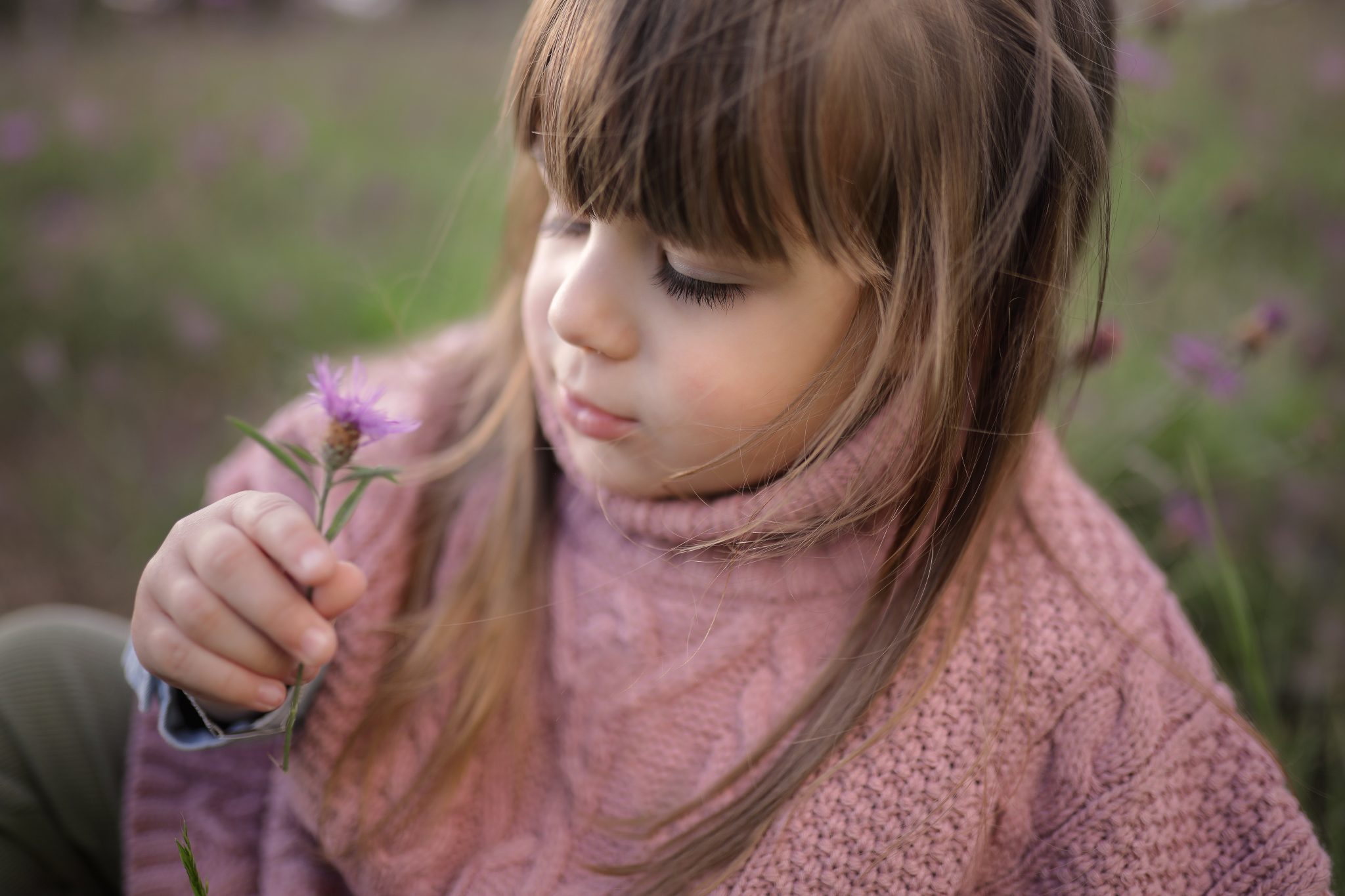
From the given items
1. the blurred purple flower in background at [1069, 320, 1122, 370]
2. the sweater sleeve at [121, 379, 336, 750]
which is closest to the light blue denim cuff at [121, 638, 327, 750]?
the sweater sleeve at [121, 379, 336, 750]

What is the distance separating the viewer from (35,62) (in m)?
2.21

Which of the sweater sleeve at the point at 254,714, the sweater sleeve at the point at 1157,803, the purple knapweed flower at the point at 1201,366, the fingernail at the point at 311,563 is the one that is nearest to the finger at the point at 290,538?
the fingernail at the point at 311,563

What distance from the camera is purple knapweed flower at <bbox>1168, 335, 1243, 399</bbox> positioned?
44.6 inches

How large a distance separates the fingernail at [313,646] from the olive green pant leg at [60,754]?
527mm

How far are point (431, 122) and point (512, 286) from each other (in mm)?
1823

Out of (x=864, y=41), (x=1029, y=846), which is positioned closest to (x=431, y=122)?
(x=864, y=41)

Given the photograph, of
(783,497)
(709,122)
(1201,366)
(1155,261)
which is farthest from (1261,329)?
(709,122)

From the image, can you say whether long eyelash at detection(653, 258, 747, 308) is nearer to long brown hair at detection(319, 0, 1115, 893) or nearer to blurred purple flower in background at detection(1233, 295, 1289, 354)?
long brown hair at detection(319, 0, 1115, 893)

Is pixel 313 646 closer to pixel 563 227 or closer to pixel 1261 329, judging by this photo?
pixel 563 227

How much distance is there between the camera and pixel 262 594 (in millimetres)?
637

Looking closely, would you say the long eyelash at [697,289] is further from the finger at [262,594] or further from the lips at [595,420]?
the finger at [262,594]

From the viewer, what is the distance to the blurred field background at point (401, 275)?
51.5 inches

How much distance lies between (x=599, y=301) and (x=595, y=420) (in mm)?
114

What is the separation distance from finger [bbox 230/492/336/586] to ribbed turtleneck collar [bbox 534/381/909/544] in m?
0.28
